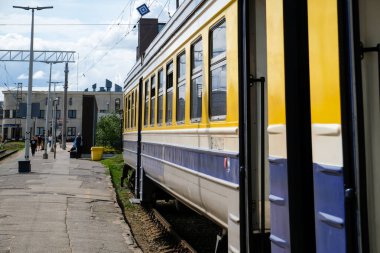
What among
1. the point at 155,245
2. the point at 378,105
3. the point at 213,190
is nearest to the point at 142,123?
the point at 155,245

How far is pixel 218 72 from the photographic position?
4.77 m

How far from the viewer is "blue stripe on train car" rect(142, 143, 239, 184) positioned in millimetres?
4242

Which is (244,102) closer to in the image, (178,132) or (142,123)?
(178,132)

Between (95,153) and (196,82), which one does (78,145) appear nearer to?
(95,153)

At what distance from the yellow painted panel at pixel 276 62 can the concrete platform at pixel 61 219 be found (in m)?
4.31

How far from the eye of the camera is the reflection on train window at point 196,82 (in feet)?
17.4

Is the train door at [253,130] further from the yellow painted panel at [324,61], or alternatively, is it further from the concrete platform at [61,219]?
the concrete platform at [61,219]

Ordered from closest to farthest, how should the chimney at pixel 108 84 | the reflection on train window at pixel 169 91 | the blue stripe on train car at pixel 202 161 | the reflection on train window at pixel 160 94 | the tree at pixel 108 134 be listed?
the blue stripe on train car at pixel 202 161
the reflection on train window at pixel 169 91
the reflection on train window at pixel 160 94
the tree at pixel 108 134
the chimney at pixel 108 84

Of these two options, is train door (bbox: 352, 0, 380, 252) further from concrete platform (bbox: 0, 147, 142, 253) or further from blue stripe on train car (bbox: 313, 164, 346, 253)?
concrete platform (bbox: 0, 147, 142, 253)

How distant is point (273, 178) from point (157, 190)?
7546 millimetres

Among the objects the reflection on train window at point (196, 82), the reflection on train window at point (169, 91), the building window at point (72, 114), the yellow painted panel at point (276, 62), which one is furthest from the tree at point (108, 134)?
the building window at point (72, 114)

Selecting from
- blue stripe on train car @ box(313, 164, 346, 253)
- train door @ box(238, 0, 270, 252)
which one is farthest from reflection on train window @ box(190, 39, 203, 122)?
blue stripe on train car @ box(313, 164, 346, 253)

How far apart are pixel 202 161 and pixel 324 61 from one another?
8.32 feet

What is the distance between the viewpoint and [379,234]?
2594 millimetres
